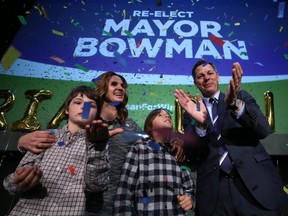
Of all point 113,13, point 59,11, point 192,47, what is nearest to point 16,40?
point 59,11

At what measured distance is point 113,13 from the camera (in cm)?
310

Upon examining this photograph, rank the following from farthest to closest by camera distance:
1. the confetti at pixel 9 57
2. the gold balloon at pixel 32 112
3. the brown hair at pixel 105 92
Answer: the confetti at pixel 9 57 < the gold balloon at pixel 32 112 < the brown hair at pixel 105 92

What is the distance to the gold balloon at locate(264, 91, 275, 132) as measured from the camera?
2273 mm

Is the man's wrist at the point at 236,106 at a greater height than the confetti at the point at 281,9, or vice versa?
the confetti at the point at 281,9

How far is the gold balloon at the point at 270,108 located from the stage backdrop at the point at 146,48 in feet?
0.51

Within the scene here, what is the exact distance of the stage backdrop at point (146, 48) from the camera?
261cm

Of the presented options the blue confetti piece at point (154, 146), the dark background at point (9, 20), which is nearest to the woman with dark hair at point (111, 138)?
the blue confetti piece at point (154, 146)

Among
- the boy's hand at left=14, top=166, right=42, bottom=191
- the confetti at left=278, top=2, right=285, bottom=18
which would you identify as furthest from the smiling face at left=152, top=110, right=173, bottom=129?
the confetti at left=278, top=2, right=285, bottom=18

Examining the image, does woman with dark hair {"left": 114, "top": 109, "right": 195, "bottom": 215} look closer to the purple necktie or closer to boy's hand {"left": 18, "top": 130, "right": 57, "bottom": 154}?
the purple necktie

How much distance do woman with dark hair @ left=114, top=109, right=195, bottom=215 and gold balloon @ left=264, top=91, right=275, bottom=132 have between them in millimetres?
1017

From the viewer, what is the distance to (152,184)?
1564 mm

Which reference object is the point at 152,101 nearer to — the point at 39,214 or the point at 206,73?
the point at 206,73

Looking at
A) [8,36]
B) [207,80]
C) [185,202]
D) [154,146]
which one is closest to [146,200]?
[185,202]

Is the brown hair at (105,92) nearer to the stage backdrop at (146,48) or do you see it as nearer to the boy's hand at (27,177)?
the stage backdrop at (146,48)
